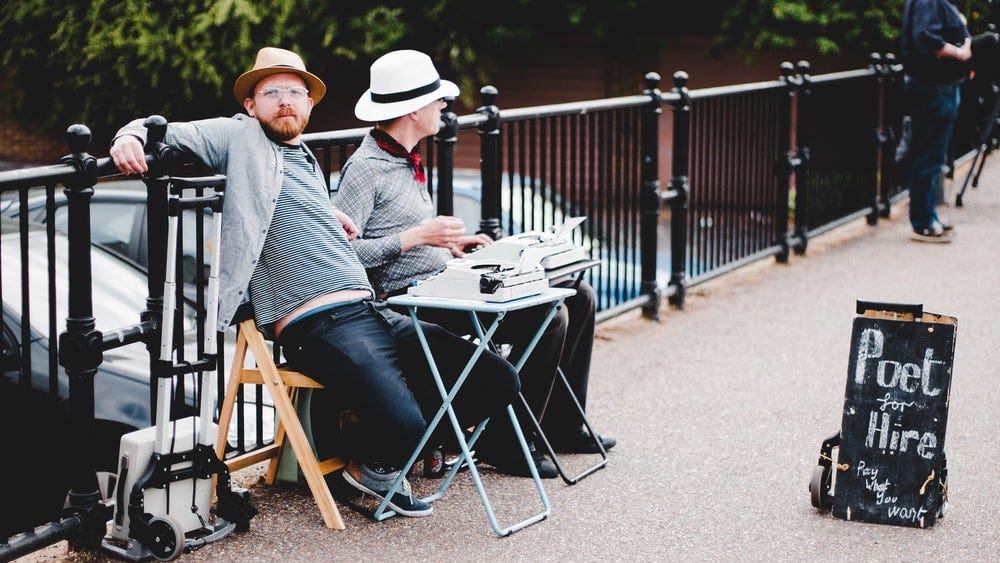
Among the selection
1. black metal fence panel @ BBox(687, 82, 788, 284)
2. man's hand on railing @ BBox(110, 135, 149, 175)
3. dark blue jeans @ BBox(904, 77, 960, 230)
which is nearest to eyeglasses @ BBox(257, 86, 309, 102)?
man's hand on railing @ BBox(110, 135, 149, 175)

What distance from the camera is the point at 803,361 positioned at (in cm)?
743

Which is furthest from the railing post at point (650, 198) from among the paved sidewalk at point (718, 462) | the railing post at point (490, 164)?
the railing post at point (490, 164)

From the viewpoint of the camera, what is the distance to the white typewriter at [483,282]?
4.54m

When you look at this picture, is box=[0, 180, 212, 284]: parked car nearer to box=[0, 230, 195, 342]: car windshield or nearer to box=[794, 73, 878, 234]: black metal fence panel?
box=[0, 230, 195, 342]: car windshield

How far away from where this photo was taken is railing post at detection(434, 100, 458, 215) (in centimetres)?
612

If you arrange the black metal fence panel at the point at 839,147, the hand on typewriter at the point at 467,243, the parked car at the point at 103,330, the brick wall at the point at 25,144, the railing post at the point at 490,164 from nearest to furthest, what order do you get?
the hand on typewriter at the point at 467,243
the parked car at the point at 103,330
the railing post at the point at 490,164
the black metal fence panel at the point at 839,147
the brick wall at the point at 25,144

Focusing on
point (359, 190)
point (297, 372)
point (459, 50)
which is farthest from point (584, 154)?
point (459, 50)

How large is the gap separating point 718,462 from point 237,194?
247 centimetres

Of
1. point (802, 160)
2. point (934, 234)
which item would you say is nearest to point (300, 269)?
point (802, 160)

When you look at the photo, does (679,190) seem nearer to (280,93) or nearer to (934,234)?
(934,234)

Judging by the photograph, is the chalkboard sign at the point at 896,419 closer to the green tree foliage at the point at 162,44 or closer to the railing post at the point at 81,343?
the railing post at the point at 81,343

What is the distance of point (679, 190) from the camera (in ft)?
28.6

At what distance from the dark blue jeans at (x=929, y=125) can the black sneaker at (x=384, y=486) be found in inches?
290

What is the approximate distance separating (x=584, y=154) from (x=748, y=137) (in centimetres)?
246
